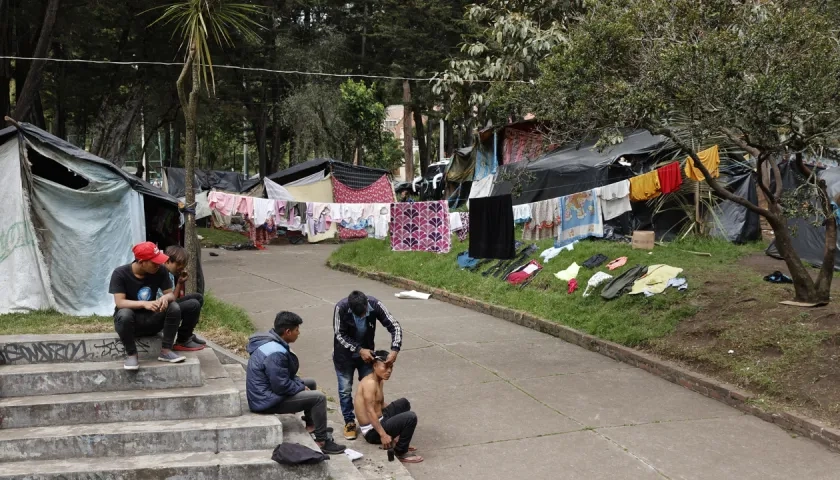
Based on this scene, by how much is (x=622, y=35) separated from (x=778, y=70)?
74.0 inches

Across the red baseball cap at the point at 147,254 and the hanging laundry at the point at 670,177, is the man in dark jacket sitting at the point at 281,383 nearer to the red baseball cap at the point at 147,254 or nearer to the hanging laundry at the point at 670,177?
the red baseball cap at the point at 147,254

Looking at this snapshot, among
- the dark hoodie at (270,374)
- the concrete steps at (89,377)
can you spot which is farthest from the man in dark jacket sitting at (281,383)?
the concrete steps at (89,377)

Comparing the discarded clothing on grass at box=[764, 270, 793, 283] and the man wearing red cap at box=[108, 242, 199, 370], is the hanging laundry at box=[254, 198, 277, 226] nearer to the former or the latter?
the discarded clothing on grass at box=[764, 270, 793, 283]

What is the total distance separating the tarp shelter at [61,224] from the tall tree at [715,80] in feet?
19.9

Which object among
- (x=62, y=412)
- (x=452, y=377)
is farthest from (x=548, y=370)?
(x=62, y=412)

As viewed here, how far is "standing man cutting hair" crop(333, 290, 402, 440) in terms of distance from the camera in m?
6.39

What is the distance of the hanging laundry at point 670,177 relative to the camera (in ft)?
42.3

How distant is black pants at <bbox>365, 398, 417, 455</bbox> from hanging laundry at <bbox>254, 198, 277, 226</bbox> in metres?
15.9

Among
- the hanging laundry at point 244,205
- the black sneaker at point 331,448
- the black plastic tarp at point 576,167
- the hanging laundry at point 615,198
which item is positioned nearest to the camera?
the black sneaker at point 331,448

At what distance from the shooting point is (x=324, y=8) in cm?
3412

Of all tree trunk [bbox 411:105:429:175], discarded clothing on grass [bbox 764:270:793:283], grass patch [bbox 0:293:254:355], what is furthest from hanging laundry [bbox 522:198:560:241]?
tree trunk [bbox 411:105:429:175]

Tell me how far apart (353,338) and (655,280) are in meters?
6.12

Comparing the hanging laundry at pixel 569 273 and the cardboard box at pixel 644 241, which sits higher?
the cardboard box at pixel 644 241

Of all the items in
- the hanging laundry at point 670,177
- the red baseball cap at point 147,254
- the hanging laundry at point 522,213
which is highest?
the hanging laundry at point 670,177
